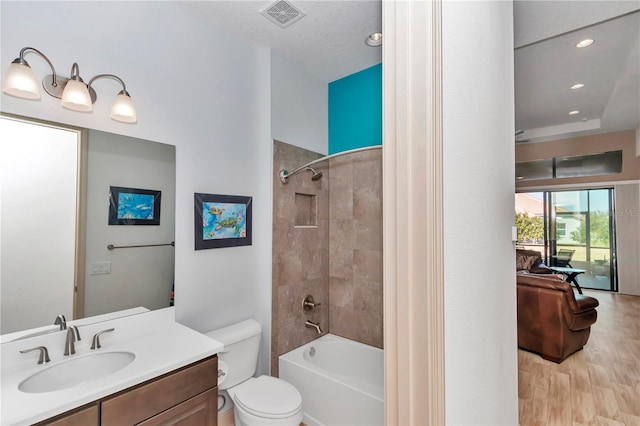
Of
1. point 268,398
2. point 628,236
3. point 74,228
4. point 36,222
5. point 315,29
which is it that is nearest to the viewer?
point 36,222

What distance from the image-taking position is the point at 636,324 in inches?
157

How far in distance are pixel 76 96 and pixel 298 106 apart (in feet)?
5.24

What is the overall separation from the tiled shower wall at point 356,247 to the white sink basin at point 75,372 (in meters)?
1.80

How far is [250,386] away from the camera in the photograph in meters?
1.92

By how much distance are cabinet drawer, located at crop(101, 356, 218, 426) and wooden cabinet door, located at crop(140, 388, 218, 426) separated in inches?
0.9

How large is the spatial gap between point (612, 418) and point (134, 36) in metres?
3.95

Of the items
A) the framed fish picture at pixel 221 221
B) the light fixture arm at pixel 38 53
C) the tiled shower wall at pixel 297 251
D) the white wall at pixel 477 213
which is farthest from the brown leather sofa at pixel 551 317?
the light fixture arm at pixel 38 53

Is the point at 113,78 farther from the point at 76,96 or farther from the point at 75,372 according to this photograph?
the point at 75,372

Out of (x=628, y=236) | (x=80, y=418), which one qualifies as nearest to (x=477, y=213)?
(x=80, y=418)

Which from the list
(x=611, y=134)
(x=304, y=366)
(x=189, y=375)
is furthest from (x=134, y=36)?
(x=611, y=134)

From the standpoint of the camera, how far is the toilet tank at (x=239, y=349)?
1957 mm

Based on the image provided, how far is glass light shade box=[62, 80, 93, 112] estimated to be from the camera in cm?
141

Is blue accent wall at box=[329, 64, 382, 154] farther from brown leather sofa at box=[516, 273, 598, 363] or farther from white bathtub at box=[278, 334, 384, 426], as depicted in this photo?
brown leather sofa at box=[516, 273, 598, 363]

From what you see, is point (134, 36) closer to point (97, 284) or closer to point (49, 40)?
point (49, 40)
